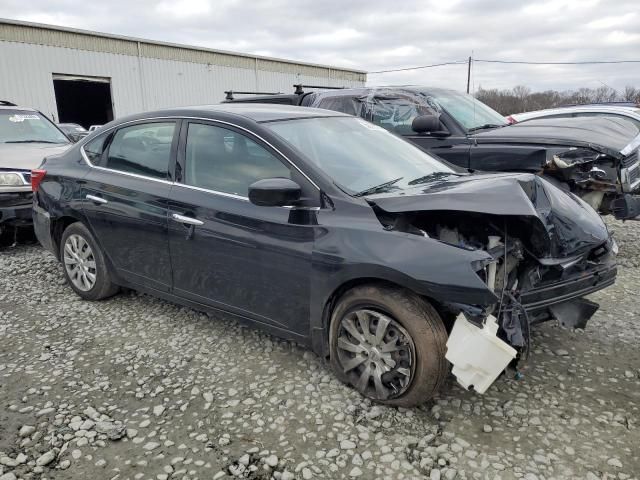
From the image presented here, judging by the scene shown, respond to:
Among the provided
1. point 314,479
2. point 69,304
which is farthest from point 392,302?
point 69,304

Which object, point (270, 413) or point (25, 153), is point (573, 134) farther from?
point (25, 153)

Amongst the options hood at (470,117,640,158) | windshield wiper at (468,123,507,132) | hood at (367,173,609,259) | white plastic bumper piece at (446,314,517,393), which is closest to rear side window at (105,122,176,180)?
hood at (367,173,609,259)

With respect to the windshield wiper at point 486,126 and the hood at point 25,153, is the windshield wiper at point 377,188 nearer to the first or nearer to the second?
the windshield wiper at point 486,126

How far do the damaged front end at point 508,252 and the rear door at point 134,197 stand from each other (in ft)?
5.44

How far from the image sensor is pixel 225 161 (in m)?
3.42

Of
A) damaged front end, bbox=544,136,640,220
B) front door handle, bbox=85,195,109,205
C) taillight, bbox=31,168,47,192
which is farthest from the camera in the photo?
damaged front end, bbox=544,136,640,220

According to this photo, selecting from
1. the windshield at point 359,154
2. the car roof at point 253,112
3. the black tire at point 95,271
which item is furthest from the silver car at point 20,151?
the windshield at point 359,154

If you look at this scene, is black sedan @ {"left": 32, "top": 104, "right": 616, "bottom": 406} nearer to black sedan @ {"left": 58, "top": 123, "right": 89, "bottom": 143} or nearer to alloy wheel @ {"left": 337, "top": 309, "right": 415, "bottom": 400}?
alloy wheel @ {"left": 337, "top": 309, "right": 415, "bottom": 400}

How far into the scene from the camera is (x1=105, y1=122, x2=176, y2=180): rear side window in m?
3.71

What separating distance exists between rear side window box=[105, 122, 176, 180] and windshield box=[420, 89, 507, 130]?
11.5ft

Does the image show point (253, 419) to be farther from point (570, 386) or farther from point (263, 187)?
point (570, 386)

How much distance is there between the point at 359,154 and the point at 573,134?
3068mm

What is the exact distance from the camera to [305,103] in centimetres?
664

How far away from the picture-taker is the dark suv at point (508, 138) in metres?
4.93
